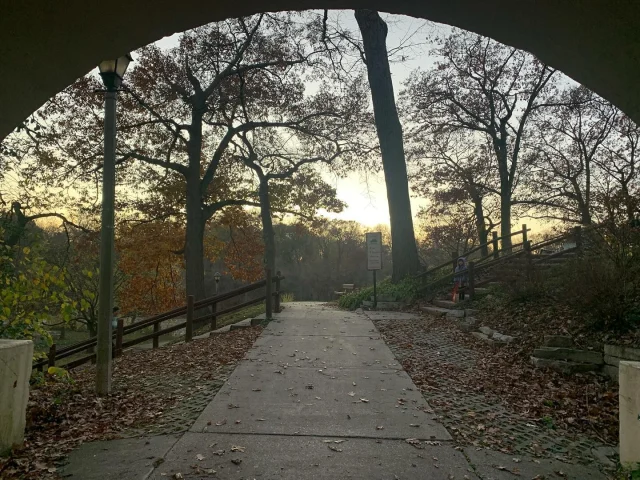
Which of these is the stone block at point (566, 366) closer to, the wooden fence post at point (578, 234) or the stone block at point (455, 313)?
the stone block at point (455, 313)

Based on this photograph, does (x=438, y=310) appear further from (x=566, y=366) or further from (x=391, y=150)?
(x=391, y=150)

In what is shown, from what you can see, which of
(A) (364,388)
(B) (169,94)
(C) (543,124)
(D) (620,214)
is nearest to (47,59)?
(A) (364,388)

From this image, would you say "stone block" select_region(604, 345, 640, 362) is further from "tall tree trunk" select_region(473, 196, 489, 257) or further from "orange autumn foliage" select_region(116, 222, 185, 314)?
"tall tree trunk" select_region(473, 196, 489, 257)

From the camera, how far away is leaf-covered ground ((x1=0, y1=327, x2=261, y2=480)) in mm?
Result: 3554

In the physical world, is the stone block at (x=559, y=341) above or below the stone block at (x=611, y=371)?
above

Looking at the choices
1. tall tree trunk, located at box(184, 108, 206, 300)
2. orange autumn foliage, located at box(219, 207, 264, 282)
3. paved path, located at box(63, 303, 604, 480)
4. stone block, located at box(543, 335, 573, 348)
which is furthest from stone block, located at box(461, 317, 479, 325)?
orange autumn foliage, located at box(219, 207, 264, 282)

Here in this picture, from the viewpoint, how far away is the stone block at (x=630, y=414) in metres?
3.18

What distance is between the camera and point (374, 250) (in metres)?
13.3

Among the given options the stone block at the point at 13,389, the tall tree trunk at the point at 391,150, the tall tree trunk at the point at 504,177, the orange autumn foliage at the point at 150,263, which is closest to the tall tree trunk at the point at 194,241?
the orange autumn foliage at the point at 150,263

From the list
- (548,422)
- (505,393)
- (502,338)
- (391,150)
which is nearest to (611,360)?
(505,393)

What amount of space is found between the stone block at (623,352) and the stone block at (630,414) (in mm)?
2339

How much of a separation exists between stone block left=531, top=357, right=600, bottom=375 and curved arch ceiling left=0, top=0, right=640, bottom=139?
195 inches

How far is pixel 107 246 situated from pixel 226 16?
4.12 metres

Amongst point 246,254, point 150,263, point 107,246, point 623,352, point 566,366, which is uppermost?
point 246,254
